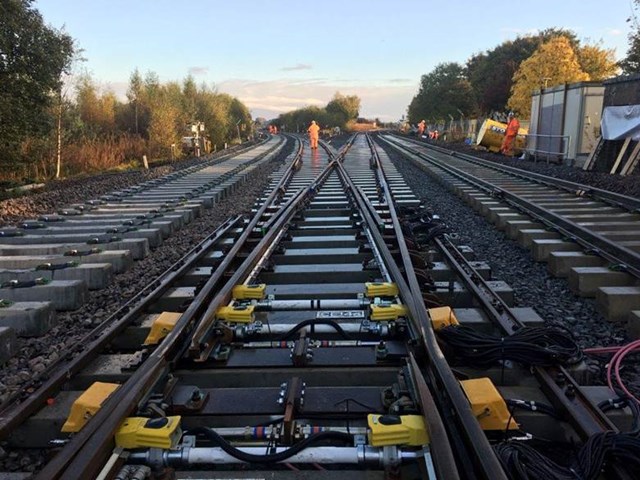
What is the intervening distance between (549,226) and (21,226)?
726 cm

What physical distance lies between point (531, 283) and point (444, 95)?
5463 cm

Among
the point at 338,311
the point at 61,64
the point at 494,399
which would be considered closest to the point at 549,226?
the point at 338,311

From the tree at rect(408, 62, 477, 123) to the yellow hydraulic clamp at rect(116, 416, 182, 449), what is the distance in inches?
2090

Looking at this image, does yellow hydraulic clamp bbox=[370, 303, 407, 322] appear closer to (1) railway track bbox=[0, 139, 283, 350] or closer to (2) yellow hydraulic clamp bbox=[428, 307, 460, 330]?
(2) yellow hydraulic clamp bbox=[428, 307, 460, 330]

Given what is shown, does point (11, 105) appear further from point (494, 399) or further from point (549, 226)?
point (494, 399)

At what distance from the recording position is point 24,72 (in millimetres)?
13766

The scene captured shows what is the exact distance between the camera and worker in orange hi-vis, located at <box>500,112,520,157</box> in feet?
79.3

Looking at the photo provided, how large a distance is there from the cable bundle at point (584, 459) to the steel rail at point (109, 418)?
157 centimetres

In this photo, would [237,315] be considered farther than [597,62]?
No

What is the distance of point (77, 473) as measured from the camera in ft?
6.16

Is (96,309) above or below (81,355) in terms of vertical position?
below

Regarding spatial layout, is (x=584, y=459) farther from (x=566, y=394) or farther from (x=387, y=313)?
(x=387, y=313)

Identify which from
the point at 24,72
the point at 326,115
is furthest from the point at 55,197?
the point at 326,115

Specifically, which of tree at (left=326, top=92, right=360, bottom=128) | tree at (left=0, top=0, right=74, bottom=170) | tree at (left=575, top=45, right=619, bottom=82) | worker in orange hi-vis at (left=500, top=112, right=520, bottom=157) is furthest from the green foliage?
tree at (left=0, top=0, right=74, bottom=170)
